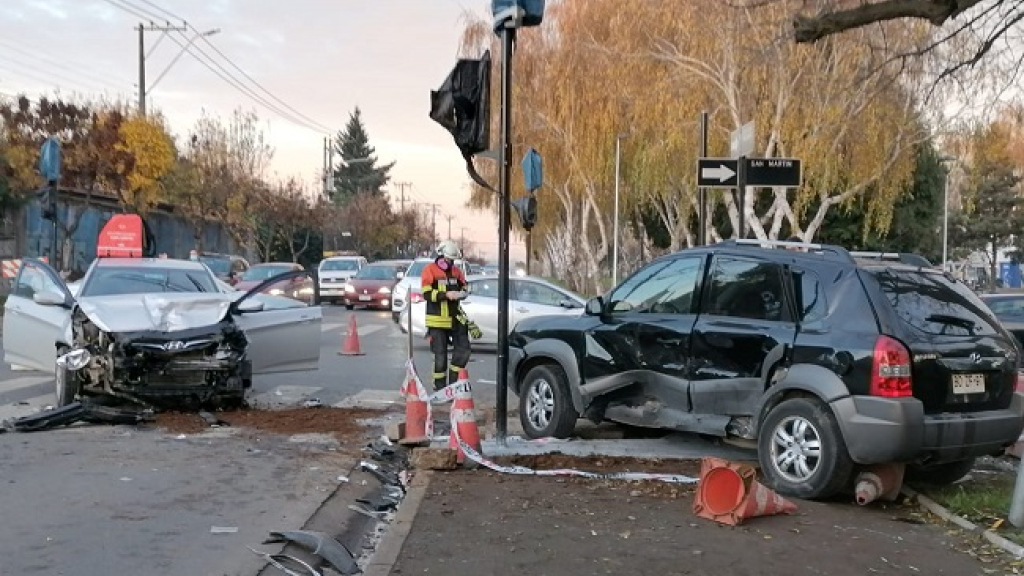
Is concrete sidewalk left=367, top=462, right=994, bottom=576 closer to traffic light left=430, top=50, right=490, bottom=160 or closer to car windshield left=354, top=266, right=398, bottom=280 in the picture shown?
traffic light left=430, top=50, right=490, bottom=160

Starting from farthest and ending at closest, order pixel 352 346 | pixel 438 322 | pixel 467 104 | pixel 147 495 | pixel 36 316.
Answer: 1. pixel 352 346
2. pixel 438 322
3. pixel 36 316
4. pixel 467 104
5. pixel 147 495

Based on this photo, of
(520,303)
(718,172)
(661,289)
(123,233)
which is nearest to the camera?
(661,289)

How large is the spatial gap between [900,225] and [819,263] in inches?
1199

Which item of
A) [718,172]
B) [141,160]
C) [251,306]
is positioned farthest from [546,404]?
[141,160]

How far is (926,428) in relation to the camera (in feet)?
21.3

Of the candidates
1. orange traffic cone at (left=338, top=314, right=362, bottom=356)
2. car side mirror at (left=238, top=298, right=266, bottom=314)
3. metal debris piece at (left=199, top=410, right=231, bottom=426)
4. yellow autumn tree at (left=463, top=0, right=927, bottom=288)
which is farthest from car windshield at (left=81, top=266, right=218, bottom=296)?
yellow autumn tree at (left=463, top=0, right=927, bottom=288)

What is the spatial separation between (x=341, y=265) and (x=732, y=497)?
3142 cm

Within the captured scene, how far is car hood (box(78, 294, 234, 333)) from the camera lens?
31.2 ft

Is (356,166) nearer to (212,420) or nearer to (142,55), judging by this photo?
(142,55)

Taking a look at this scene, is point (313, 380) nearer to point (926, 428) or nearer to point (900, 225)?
point (926, 428)

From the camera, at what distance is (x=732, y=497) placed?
6301 millimetres

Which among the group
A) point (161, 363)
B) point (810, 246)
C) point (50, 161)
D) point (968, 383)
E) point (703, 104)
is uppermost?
point (703, 104)

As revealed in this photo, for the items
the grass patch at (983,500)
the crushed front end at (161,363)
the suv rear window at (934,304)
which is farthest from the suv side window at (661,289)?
the crushed front end at (161,363)

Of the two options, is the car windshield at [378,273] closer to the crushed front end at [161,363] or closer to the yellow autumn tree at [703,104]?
the yellow autumn tree at [703,104]
